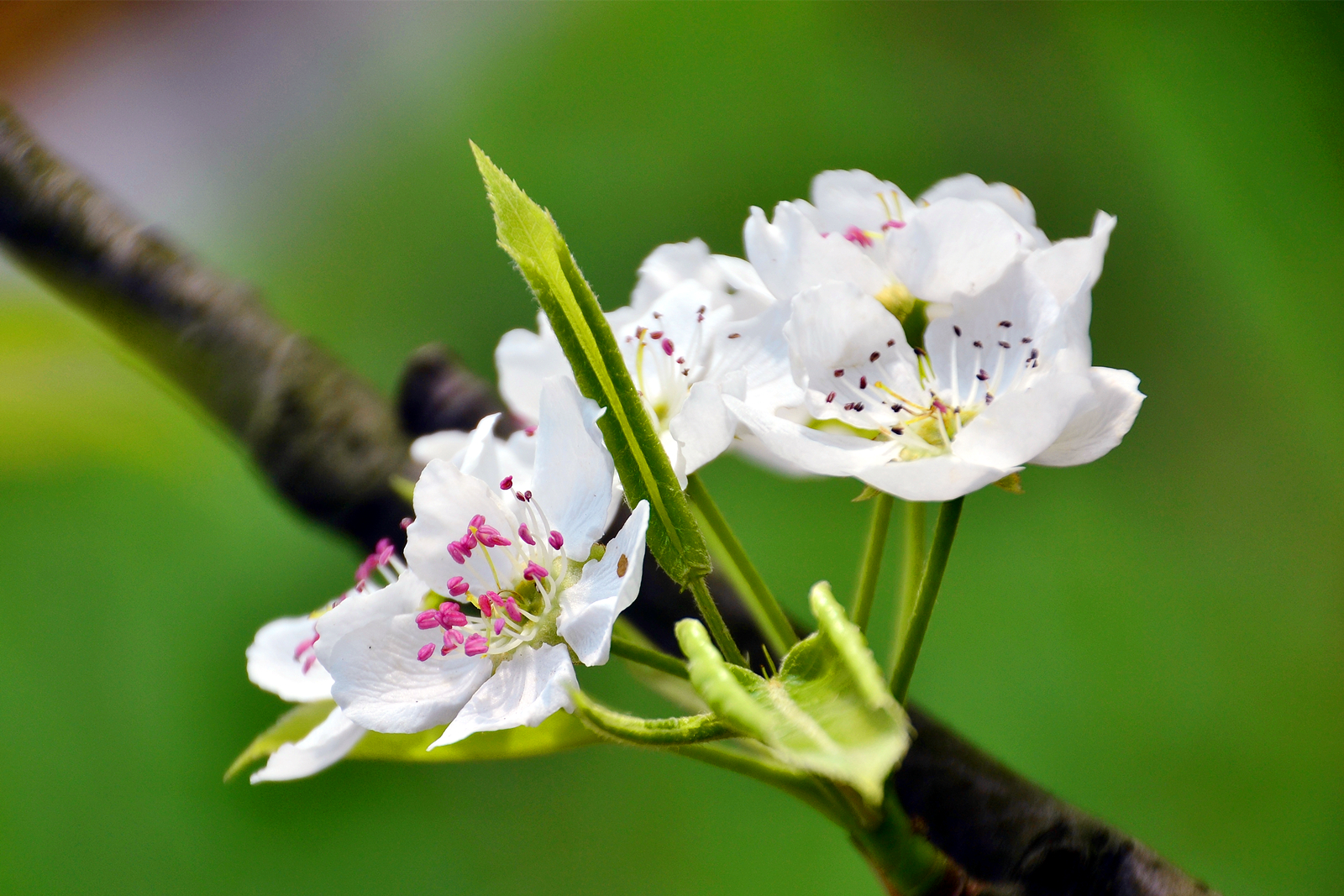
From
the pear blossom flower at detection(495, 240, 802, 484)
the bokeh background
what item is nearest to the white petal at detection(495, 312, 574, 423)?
the pear blossom flower at detection(495, 240, 802, 484)

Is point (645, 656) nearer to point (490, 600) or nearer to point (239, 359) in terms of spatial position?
point (490, 600)

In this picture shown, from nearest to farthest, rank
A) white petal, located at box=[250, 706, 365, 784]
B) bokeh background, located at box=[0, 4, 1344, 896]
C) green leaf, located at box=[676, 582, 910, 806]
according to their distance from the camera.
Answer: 1. green leaf, located at box=[676, 582, 910, 806]
2. white petal, located at box=[250, 706, 365, 784]
3. bokeh background, located at box=[0, 4, 1344, 896]

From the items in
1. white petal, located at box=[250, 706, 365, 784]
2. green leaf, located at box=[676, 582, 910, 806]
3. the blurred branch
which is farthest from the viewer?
the blurred branch

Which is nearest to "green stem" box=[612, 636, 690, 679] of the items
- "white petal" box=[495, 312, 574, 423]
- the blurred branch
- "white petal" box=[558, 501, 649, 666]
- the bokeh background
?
"white petal" box=[558, 501, 649, 666]

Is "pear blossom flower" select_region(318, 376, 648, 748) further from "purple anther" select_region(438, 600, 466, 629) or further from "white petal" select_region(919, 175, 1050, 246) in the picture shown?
"white petal" select_region(919, 175, 1050, 246)

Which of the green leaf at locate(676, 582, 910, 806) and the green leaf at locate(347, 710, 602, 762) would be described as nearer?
the green leaf at locate(676, 582, 910, 806)

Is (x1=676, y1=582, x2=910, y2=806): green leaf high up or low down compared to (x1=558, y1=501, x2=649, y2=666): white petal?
down
